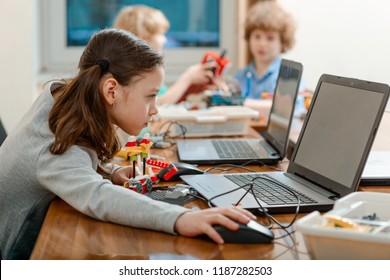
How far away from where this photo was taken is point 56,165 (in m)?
1.30

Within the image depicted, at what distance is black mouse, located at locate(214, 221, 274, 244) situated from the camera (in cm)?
111

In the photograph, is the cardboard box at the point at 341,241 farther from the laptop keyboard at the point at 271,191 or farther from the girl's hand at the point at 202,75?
the girl's hand at the point at 202,75

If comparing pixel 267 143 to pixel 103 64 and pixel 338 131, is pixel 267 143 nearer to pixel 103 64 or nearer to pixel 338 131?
pixel 338 131

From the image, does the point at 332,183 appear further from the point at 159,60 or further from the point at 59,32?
the point at 59,32

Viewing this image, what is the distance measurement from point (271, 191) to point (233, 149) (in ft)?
1.95

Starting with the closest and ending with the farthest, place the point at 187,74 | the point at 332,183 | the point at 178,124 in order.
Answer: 1. the point at 332,183
2. the point at 178,124
3. the point at 187,74

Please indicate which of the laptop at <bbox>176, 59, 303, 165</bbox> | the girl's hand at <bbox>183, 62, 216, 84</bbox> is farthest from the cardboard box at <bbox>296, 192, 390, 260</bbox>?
the girl's hand at <bbox>183, 62, 216, 84</bbox>

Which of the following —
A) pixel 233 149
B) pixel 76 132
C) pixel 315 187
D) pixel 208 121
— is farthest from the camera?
pixel 208 121

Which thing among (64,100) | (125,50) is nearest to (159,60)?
(125,50)

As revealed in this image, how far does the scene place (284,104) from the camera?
6.70ft

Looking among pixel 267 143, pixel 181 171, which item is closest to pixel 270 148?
pixel 267 143

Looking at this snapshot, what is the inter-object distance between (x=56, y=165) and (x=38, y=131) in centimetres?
13

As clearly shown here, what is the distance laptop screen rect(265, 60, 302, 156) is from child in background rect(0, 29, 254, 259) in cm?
54
